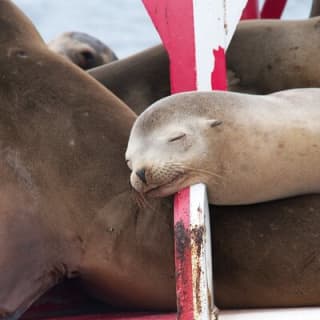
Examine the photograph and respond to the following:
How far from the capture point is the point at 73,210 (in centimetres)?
285

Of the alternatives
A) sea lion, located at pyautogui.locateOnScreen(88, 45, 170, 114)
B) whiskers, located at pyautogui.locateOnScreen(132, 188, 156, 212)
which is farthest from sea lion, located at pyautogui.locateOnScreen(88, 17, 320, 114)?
whiskers, located at pyautogui.locateOnScreen(132, 188, 156, 212)

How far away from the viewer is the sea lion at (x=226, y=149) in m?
2.47

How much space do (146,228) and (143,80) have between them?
1243mm

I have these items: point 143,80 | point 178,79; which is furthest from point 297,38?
point 178,79

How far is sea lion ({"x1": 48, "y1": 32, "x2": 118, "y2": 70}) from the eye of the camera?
515 centimetres

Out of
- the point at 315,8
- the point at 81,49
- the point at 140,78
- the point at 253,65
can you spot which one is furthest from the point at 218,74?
the point at 81,49

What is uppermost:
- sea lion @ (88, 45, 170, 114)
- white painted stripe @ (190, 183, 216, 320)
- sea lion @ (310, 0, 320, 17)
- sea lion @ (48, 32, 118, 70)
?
white painted stripe @ (190, 183, 216, 320)

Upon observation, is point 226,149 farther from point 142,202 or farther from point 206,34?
point 206,34

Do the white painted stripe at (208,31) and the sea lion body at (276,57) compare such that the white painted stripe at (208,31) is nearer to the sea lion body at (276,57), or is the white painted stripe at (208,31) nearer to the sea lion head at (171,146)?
the sea lion head at (171,146)

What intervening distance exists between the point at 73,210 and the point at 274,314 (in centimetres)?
79

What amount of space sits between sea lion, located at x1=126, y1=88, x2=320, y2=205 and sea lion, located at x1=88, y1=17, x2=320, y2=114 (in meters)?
1.04

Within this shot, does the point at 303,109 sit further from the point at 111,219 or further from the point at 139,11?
the point at 139,11

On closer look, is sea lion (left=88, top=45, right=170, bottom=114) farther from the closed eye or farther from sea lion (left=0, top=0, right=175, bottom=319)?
the closed eye

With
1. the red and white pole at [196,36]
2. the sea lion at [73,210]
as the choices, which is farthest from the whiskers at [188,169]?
the red and white pole at [196,36]
